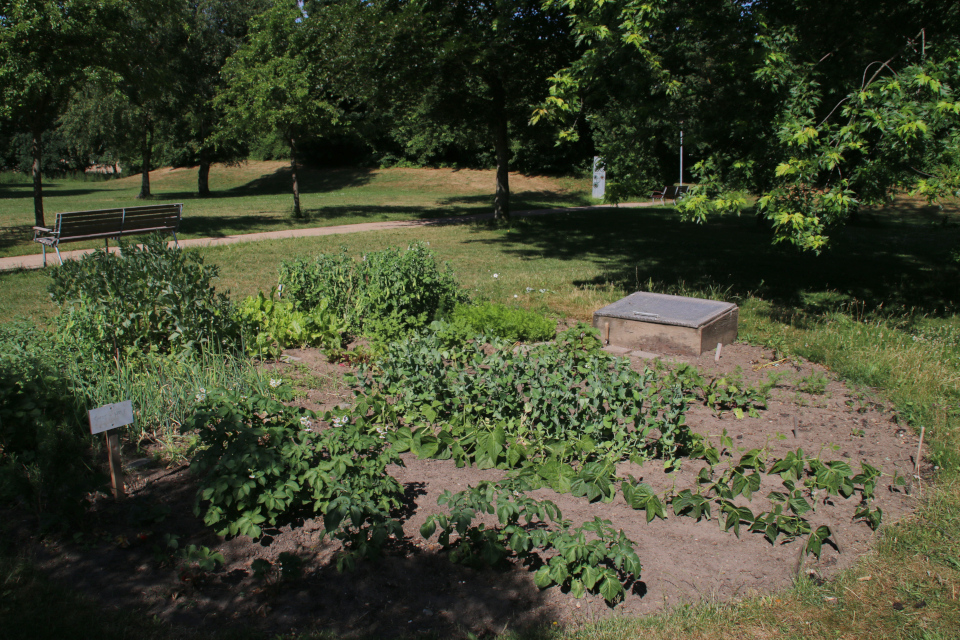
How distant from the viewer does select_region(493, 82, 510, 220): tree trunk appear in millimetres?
15914

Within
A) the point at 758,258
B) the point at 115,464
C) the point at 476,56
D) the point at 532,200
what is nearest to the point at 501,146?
the point at 476,56

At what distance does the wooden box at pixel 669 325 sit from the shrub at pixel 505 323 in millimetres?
564

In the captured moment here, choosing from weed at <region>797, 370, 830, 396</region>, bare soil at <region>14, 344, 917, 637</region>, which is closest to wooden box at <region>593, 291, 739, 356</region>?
weed at <region>797, 370, 830, 396</region>

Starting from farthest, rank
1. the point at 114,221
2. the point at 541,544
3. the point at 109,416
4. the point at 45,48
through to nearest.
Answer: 1. the point at 45,48
2. the point at 114,221
3. the point at 109,416
4. the point at 541,544

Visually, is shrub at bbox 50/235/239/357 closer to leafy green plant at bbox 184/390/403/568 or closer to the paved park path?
leafy green plant at bbox 184/390/403/568

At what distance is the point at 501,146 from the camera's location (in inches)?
670

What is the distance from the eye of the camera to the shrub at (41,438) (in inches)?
126

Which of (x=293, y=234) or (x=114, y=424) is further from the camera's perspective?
(x=293, y=234)

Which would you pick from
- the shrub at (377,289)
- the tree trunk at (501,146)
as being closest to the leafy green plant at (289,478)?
the shrub at (377,289)

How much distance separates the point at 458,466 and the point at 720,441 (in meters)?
1.58

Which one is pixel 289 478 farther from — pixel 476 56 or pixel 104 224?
pixel 476 56

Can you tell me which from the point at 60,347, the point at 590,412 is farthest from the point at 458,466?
the point at 60,347

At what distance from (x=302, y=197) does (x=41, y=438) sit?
979 inches

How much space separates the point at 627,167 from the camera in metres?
7.88
